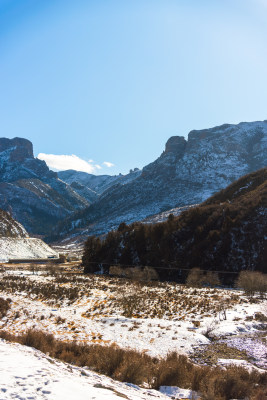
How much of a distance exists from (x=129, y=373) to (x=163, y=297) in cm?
1598

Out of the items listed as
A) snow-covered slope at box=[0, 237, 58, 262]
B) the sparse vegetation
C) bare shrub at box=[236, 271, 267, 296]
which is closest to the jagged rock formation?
snow-covered slope at box=[0, 237, 58, 262]

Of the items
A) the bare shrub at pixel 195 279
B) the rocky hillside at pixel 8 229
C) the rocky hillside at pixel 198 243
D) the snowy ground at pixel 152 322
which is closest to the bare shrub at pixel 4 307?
the snowy ground at pixel 152 322

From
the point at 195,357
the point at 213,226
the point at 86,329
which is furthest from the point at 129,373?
the point at 213,226

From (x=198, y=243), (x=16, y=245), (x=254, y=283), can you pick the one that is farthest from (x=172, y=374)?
(x=16, y=245)

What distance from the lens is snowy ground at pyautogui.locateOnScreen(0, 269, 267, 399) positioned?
11367mm

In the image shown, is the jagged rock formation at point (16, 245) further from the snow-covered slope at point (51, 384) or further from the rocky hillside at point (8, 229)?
the snow-covered slope at point (51, 384)

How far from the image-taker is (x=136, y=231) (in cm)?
5216

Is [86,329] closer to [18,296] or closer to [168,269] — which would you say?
[18,296]

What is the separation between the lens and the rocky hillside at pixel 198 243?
37500 millimetres

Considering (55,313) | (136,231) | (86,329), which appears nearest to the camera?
(86,329)

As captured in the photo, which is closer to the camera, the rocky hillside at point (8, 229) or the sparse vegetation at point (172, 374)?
the sparse vegetation at point (172, 374)

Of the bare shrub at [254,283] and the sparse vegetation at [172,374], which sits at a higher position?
the sparse vegetation at [172,374]

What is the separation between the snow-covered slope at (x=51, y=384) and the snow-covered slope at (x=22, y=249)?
75.2 m

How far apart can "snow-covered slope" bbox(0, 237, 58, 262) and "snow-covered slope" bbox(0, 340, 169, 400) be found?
2961 inches
